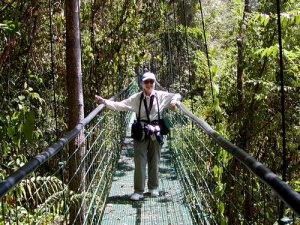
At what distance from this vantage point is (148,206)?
3934 mm

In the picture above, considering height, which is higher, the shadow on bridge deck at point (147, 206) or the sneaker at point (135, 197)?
the sneaker at point (135, 197)

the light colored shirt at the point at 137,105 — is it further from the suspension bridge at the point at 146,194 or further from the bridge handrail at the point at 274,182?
the bridge handrail at the point at 274,182

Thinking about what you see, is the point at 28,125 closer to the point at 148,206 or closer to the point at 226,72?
the point at 148,206

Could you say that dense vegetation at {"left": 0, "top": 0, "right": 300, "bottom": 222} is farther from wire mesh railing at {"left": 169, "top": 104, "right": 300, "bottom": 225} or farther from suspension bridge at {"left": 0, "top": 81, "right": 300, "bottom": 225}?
wire mesh railing at {"left": 169, "top": 104, "right": 300, "bottom": 225}

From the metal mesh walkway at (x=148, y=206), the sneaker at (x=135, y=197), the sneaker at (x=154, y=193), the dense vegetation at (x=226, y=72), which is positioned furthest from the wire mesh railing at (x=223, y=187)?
the dense vegetation at (x=226, y=72)

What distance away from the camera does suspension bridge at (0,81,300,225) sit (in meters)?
2.11

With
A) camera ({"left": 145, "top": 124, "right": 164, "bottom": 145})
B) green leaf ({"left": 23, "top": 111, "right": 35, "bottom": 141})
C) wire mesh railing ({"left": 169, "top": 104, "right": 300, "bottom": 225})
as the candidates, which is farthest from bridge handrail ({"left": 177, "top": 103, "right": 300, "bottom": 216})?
camera ({"left": 145, "top": 124, "right": 164, "bottom": 145})

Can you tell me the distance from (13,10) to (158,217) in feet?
7.63

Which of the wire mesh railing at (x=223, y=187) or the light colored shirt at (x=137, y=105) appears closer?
the wire mesh railing at (x=223, y=187)

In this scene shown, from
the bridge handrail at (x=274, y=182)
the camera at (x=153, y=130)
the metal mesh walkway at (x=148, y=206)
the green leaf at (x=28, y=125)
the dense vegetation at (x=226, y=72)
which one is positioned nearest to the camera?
the bridge handrail at (x=274, y=182)

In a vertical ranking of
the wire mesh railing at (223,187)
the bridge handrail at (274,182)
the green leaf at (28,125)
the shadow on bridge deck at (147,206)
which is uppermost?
the green leaf at (28,125)

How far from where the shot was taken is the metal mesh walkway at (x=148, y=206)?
3.61 metres

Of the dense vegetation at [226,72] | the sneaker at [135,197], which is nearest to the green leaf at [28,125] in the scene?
the dense vegetation at [226,72]

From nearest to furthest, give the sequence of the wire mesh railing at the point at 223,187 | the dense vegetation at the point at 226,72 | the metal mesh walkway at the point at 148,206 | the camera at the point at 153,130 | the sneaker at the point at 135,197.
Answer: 1. the wire mesh railing at the point at 223,187
2. the metal mesh walkway at the point at 148,206
3. the camera at the point at 153,130
4. the sneaker at the point at 135,197
5. the dense vegetation at the point at 226,72
